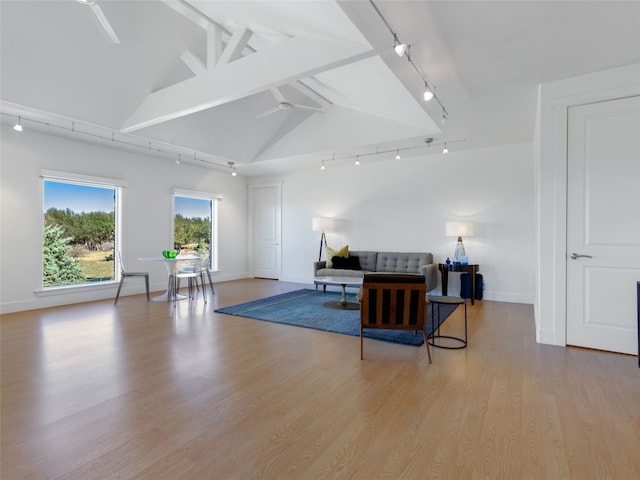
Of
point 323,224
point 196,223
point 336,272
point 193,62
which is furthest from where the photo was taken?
point 196,223

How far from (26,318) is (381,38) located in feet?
18.8

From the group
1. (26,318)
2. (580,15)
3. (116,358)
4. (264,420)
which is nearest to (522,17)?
(580,15)

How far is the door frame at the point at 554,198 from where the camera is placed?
341cm

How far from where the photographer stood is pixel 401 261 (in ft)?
21.5

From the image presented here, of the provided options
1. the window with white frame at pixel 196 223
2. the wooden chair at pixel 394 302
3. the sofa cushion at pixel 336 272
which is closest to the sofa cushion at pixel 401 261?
the sofa cushion at pixel 336 272

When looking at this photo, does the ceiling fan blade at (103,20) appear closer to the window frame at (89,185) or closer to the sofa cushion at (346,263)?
the window frame at (89,185)

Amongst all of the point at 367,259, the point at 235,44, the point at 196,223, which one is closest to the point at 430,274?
the point at 367,259

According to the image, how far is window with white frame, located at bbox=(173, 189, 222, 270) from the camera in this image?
7.48m

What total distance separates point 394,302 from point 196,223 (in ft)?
20.0

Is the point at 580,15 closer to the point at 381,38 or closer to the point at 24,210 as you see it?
the point at 381,38

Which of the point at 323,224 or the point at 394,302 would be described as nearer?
the point at 394,302

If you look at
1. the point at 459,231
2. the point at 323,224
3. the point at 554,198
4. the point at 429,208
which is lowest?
the point at 459,231

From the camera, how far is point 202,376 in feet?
9.05

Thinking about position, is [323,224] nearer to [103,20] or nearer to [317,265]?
[317,265]
